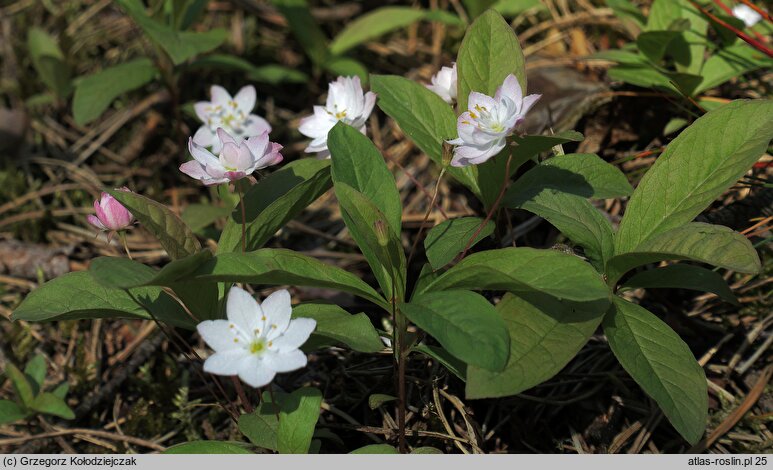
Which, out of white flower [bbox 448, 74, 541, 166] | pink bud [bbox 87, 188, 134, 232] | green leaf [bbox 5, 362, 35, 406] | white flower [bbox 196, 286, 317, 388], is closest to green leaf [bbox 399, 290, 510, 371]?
white flower [bbox 196, 286, 317, 388]

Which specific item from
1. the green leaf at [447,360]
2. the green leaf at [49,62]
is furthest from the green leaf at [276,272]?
the green leaf at [49,62]

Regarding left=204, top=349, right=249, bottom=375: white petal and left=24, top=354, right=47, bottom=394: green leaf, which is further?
left=24, top=354, right=47, bottom=394: green leaf

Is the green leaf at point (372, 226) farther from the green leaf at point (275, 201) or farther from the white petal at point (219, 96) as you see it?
the white petal at point (219, 96)

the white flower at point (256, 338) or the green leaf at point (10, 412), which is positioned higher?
the white flower at point (256, 338)

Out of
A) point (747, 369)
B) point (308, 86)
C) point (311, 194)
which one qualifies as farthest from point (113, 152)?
point (747, 369)

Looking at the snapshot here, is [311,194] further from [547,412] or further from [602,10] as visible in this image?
[602,10]

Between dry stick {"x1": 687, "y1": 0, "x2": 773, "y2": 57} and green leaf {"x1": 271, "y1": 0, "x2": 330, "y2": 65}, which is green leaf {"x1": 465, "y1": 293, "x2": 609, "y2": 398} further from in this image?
green leaf {"x1": 271, "y1": 0, "x2": 330, "y2": 65}
